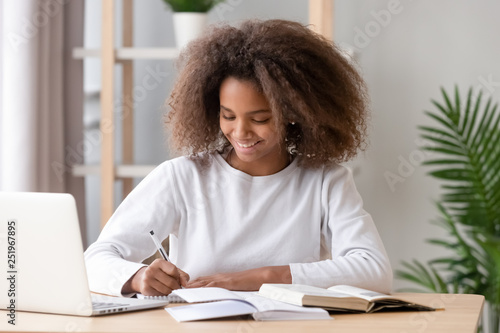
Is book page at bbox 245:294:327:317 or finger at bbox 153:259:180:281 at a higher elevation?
finger at bbox 153:259:180:281

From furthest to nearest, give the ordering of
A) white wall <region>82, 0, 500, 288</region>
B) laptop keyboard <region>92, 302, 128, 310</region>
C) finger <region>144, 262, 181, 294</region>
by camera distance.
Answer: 1. white wall <region>82, 0, 500, 288</region>
2. finger <region>144, 262, 181, 294</region>
3. laptop keyboard <region>92, 302, 128, 310</region>

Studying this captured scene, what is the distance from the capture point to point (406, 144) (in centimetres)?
313

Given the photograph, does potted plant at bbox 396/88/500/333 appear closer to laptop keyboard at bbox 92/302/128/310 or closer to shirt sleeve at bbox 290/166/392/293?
shirt sleeve at bbox 290/166/392/293

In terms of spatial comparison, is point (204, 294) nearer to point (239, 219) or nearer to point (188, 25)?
point (239, 219)

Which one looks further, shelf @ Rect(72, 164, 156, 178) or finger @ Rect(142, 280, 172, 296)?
shelf @ Rect(72, 164, 156, 178)

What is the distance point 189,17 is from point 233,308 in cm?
175

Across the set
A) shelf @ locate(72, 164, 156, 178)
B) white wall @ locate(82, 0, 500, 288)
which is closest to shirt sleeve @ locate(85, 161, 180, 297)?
shelf @ locate(72, 164, 156, 178)

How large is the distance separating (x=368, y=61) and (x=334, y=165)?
137cm

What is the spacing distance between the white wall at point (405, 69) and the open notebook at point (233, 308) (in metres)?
1.76

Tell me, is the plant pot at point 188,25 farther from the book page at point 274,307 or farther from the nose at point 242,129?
the book page at point 274,307

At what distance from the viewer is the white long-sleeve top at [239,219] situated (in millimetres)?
1745

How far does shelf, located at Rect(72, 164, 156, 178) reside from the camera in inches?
114

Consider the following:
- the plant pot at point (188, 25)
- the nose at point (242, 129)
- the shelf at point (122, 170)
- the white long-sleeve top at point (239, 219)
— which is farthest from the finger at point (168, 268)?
the plant pot at point (188, 25)

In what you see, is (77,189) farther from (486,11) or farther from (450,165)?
(486,11)
